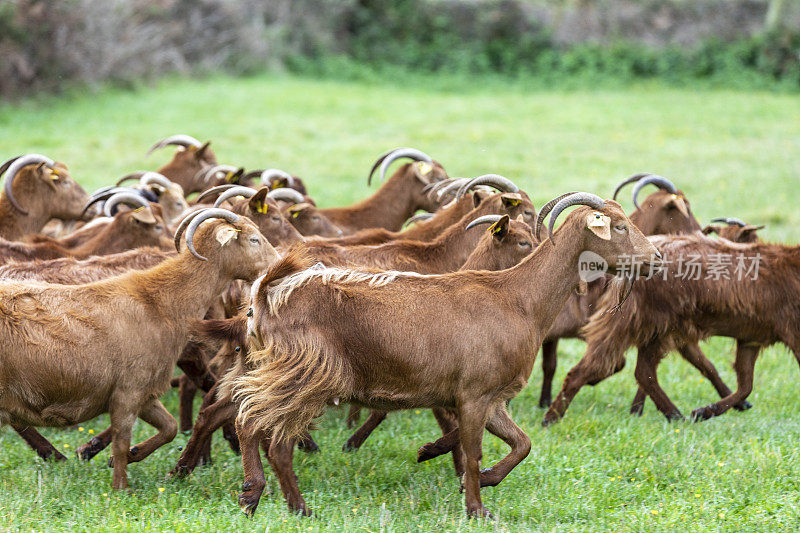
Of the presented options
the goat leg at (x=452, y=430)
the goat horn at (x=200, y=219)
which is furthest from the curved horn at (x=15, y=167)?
the goat leg at (x=452, y=430)

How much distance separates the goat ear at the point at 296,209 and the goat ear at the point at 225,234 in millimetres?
2770

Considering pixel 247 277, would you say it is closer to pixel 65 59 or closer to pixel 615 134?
pixel 615 134

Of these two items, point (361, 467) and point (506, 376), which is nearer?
point (506, 376)

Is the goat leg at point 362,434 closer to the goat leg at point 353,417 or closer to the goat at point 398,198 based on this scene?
the goat leg at point 353,417

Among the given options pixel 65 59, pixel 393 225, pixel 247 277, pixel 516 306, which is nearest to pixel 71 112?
pixel 65 59

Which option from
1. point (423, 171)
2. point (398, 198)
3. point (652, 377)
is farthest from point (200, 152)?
point (652, 377)

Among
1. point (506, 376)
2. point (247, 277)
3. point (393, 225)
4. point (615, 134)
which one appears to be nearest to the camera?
point (506, 376)

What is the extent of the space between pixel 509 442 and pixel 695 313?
2666mm

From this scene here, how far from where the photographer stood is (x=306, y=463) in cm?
696

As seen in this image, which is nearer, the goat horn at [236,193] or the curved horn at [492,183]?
the goat horn at [236,193]

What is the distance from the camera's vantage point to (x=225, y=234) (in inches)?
257

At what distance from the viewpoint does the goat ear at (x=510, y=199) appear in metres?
8.16

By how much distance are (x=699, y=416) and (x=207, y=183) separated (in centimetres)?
593

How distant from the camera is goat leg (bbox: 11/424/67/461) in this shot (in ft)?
22.4
